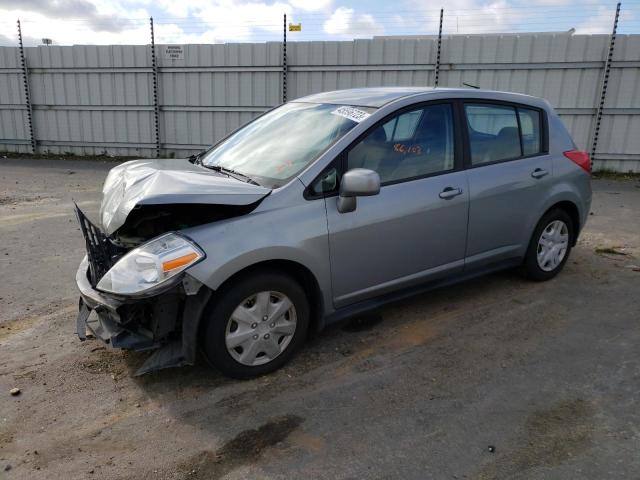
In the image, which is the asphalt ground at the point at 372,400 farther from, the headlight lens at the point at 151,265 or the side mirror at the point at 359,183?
the side mirror at the point at 359,183

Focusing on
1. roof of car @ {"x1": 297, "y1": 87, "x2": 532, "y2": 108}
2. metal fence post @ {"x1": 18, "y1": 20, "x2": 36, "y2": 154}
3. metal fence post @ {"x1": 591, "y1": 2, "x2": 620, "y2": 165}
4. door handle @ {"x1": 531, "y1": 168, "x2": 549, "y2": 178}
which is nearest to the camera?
roof of car @ {"x1": 297, "y1": 87, "x2": 532, "y2": 108}

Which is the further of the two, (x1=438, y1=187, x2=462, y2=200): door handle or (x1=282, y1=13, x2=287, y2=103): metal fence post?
(x1=282, y1=13, x2=287, y2=103): metal fence post

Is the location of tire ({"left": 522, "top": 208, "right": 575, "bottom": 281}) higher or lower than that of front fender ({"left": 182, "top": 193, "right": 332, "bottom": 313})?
lower

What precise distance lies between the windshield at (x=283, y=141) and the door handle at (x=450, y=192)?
0.80 m

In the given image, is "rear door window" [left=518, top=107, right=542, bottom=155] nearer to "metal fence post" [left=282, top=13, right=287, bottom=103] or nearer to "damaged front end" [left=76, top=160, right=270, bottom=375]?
"damaged front end" [left=76, top=160, right=270, bottom=375]

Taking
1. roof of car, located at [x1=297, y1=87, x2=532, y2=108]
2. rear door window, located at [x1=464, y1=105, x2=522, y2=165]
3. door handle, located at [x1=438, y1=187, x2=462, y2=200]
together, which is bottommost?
door handle, located at [x1=438, y1=187, x2=462, y2=200]

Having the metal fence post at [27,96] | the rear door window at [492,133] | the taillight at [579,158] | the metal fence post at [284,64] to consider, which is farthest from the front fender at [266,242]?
the metal fence post at [27,96]

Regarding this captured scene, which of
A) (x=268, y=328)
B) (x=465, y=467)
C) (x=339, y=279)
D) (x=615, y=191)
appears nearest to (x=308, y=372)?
(x=268, y=328)

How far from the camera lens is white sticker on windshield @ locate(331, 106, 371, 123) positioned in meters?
3.44

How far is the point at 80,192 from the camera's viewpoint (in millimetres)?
9242

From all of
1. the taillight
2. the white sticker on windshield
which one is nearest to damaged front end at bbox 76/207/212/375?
the white sticker on windshield

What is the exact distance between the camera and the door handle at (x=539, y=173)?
432 cm

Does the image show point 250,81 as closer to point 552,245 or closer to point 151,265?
point 552,245

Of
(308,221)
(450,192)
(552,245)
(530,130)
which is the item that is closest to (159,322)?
(308,221)
